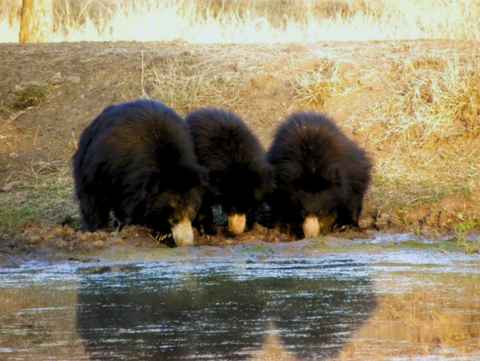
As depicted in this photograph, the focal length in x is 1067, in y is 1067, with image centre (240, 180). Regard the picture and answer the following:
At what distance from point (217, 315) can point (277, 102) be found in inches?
246

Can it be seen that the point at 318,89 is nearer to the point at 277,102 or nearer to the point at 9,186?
the point at 277,102

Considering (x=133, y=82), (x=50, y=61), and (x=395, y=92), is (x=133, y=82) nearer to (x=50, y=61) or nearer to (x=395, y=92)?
(x=50, y=61)

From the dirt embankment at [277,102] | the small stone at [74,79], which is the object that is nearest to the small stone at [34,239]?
the dirt embankment at [277,102]

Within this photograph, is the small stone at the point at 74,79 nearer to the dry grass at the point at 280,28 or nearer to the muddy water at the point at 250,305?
the dry grass at the point at 280,28

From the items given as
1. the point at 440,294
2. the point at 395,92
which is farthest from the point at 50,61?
the point at 440,294

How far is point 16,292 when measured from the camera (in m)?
6.79

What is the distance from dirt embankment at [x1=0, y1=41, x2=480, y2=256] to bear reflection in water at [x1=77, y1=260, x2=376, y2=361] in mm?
2102

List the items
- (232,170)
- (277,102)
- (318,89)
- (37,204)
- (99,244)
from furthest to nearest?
1. (277,102)
2. (318,89)
3. (37,204)
4. (232,170)
5. (99,244)

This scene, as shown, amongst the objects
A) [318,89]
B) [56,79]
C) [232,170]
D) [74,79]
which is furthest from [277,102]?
[232,170]

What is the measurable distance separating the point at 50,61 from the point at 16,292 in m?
7.12

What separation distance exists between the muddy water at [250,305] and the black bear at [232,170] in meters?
0.42

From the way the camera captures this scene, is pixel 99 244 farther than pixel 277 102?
No

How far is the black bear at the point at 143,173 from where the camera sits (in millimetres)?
8375

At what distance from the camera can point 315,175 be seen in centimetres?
878
